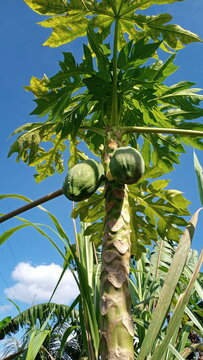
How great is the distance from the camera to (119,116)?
5.29 ft

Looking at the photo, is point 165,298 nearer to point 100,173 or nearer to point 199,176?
point 199,176

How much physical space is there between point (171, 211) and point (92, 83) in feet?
2.66

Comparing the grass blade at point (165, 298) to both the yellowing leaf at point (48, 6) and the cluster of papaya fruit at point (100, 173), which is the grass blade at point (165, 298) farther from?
the yellowing leaf at point (48, 6)

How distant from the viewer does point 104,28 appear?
1.73 m

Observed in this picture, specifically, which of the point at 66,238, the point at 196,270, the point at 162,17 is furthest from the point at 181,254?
the point at 162,17

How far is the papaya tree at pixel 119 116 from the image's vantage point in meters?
1.30

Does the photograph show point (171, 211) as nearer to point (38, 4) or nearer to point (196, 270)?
point (196, 270)

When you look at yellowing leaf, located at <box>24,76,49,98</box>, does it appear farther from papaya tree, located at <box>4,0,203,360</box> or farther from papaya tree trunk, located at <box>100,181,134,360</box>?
papaya tree trunk, located at <box>100,181,134,360</box>

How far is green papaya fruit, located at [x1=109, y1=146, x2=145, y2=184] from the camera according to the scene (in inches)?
49.6

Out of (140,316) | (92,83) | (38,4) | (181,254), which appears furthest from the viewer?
(140,316)

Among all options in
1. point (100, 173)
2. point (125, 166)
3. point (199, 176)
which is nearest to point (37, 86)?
point (100, 173)

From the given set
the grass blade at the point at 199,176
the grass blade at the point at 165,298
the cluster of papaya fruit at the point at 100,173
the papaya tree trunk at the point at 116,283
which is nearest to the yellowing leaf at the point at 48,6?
the cluster of papaya fruit at the point at 100,173

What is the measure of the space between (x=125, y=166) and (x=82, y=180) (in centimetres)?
19

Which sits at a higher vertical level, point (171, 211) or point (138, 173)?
point (138, 173)
